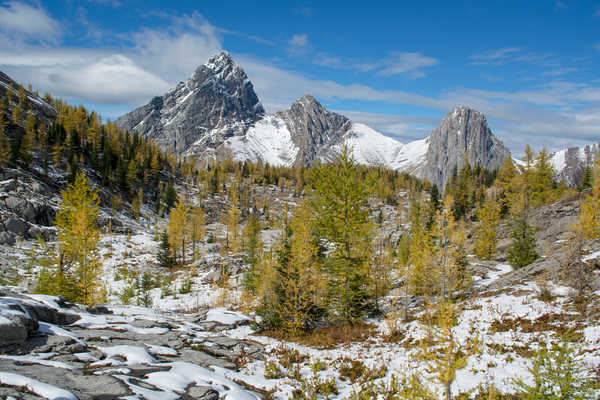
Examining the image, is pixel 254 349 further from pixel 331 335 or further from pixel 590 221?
pixel 590 221

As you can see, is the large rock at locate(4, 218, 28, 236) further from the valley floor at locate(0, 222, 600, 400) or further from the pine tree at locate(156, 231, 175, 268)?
the valley floor at locate(0, 222, 600, 400)

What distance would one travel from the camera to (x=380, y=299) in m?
22.9

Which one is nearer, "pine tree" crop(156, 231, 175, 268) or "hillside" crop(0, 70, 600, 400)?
"hillside" crop(0, 70, 600, 400)

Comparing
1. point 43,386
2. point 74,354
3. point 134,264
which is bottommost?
point 134,264

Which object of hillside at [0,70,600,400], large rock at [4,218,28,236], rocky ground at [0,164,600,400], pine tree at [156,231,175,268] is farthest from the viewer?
pine tree at [156,231,175,268]

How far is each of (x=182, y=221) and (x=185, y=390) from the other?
4610 cm

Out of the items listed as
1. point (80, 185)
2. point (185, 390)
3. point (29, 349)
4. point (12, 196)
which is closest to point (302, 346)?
point (185, 390)

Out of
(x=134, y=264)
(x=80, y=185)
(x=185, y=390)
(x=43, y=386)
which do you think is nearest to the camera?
(x=43, y=386)

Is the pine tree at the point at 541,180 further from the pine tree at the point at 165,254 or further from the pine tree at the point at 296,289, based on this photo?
the pine tree at the point at 165,254

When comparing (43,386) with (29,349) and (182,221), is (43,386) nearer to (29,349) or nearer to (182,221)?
(29,349)

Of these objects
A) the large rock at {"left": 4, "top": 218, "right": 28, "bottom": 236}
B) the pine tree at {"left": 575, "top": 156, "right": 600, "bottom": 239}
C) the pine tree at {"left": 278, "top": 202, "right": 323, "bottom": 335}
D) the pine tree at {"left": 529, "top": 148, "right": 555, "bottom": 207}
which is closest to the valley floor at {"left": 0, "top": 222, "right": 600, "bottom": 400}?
the pine tree at {"left": 278, "top": 202, "right": 323, "bottom": 335}

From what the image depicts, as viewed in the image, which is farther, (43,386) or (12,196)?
(12,196)

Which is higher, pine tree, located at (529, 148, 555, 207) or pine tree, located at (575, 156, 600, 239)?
pine tree, located at (529, 148, 555, 207)

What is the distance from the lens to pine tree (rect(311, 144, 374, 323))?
16203 mm
